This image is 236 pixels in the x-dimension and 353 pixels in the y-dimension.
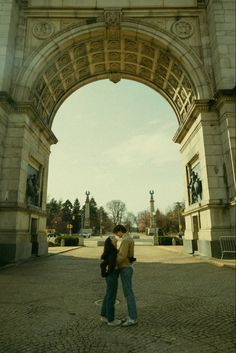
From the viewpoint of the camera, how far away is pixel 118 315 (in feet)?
17.4

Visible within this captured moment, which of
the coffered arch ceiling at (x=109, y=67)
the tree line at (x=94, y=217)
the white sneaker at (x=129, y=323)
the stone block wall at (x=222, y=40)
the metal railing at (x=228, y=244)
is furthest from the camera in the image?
the tree line at (x=94, y=217)

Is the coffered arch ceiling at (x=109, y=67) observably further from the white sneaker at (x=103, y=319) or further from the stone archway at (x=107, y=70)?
the white sneaker at (x=103, y=319)

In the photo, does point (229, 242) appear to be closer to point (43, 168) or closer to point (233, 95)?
point (233, 95)

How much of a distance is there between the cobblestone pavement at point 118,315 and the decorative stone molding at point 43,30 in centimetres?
1582

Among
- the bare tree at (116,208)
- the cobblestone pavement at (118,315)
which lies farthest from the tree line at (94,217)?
the cobblestone pavement at (118,315)

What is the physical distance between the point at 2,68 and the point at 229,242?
15901 millimetres

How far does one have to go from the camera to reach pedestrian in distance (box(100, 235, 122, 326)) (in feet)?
15.5

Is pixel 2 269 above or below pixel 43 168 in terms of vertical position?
below

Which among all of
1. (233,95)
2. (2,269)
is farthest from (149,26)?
(2,269)

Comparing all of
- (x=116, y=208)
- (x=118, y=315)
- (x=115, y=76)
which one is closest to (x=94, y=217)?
(x=116, y=208)

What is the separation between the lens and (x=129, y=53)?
20.3 meters

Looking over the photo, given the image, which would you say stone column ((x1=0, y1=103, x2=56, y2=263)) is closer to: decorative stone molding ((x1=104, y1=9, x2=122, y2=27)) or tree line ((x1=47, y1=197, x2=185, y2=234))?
decorative stone molding ((x1=104, y1=9, x2=122, y2=27))

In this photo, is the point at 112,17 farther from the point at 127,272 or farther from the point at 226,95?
the point at 127,272

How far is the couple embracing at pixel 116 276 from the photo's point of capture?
185 inches
